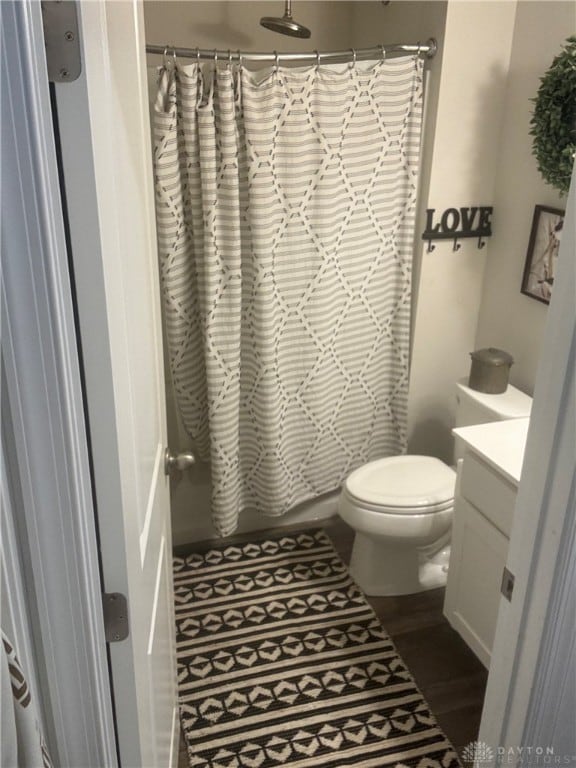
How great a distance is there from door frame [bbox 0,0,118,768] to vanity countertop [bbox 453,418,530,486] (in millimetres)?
1284

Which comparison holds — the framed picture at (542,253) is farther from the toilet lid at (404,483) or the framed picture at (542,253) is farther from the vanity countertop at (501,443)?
the toilet lid at (404,483)

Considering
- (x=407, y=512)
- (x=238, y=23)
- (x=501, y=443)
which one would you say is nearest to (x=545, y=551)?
(x=501, y=443)

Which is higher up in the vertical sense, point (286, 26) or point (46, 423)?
point (286, 26)

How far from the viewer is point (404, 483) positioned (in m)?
2.34

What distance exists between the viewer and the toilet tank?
2230 millimetres

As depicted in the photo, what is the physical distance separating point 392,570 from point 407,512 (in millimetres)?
322

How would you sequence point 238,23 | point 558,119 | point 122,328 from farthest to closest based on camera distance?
1. point 238,23
2. point 558,119
3. point 122,328

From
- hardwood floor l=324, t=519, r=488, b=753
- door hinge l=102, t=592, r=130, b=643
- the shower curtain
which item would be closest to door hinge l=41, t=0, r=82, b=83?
door hinge l=102, t=592, r=130, b=643

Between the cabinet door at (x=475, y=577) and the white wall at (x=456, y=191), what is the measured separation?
0.71m

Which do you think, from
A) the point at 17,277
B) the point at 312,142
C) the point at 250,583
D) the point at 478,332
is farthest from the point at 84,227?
the point at 478,332

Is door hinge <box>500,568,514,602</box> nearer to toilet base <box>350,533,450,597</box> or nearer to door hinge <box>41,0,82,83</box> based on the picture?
door hinge <box>41,0,82,83</box>

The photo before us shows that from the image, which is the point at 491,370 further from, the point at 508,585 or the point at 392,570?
the point at 508,585

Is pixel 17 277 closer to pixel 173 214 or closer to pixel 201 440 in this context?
pixel 173 214

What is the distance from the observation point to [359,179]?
230 centimetres
